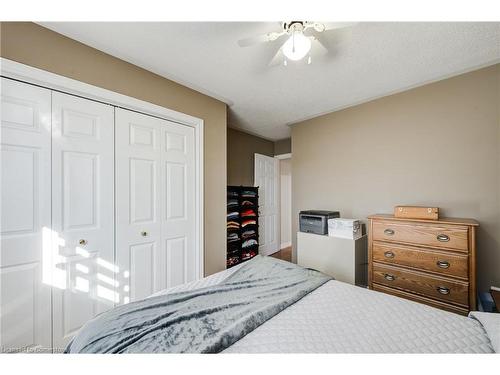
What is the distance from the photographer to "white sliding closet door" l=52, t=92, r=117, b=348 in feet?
4.91

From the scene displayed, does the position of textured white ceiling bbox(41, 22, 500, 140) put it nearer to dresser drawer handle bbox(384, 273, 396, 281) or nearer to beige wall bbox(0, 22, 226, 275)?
beige wall bbox(0, 22, 226, 275)

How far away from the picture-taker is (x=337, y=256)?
2414mm

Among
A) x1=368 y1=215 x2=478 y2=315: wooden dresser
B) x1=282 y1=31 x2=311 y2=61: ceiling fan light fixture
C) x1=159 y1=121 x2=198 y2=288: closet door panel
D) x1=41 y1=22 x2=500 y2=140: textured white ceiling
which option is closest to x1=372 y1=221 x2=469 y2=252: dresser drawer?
x1=368 y1=215 x2=478 y2=315: wooden dresser

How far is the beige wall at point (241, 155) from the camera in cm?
361

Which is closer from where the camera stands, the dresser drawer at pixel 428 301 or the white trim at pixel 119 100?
the white trim at pixel 119 100

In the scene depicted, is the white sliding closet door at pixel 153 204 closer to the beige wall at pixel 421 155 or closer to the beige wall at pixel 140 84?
the beige wall at pixel 140 84

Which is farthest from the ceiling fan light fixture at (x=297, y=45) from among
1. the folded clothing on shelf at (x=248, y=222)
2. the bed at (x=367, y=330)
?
the folded clothing on shelf at (x=248, y=222)

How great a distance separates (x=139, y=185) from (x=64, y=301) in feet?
3.40

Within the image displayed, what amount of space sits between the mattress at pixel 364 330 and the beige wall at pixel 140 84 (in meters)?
1.60

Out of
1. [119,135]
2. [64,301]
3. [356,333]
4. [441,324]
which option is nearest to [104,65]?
[119,135]

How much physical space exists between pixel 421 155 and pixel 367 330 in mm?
2127

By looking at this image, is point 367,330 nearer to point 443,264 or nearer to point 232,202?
point 443,264

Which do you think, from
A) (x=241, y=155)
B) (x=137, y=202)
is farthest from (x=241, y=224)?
(x=137, y=202)

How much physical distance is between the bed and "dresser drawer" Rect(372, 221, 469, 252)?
0.91 metres
